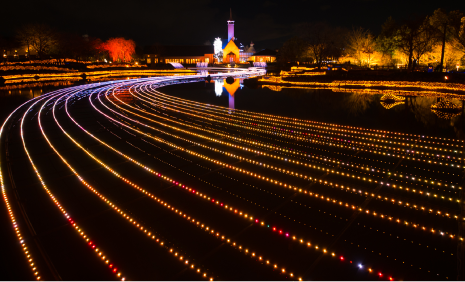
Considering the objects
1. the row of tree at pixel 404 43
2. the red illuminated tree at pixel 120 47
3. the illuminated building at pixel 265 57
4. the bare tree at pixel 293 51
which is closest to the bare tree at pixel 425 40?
the row of tree at pixel 404 43

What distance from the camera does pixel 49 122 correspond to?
10.4 meters

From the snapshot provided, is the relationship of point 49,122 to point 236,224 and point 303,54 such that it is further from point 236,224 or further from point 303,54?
point 303,54

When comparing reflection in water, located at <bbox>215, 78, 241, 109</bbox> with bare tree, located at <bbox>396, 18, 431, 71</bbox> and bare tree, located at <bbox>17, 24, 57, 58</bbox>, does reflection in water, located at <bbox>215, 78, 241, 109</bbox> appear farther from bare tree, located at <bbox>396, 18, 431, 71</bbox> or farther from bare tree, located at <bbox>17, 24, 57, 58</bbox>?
bare tree, located at <bbox>17, 24, 57, 58</bbox>

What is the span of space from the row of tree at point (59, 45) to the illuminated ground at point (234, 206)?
166ft

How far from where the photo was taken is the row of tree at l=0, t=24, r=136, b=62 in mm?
47156

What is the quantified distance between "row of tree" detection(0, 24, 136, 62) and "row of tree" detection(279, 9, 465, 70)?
132ft

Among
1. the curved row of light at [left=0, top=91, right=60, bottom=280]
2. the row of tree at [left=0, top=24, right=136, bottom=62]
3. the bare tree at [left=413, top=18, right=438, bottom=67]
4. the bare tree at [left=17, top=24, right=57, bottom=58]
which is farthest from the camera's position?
the row of tree at [left=0, top=24, right=136, bottom=62]

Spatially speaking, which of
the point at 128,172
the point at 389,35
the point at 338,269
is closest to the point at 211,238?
the point at 338,269

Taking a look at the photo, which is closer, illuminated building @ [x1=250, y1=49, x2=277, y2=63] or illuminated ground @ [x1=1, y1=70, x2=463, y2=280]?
illuminated ground @ [x1=1, y1=70, x2=463, y2=280]

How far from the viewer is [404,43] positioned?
35375 mm

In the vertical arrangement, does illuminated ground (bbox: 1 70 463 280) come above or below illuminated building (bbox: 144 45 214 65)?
below

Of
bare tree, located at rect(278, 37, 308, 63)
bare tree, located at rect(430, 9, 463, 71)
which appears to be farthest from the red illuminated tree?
bare tree, located at rect(430, 9, 463, 71)

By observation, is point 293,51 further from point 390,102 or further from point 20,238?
point 20,238

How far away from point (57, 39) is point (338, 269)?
60.3 metres
